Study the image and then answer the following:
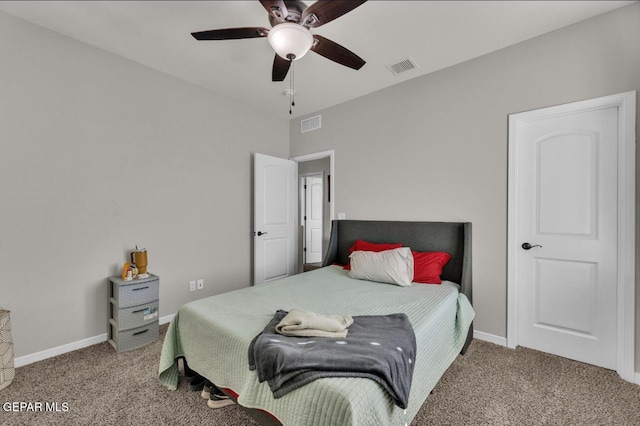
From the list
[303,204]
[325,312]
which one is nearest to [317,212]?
[303,204]

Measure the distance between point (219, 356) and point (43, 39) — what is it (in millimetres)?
2924

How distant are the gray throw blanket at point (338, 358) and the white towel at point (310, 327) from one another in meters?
0.03

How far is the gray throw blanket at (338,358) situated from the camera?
113cm

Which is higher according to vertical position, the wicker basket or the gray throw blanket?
the gray throw blanket

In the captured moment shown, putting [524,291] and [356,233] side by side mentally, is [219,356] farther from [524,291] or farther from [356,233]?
[524,291]

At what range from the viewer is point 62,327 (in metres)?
2.43

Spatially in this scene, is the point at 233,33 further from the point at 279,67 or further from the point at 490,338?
the point at 490,338

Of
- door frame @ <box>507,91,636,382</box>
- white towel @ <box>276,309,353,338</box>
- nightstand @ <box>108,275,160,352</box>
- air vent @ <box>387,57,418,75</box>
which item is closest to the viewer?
white towel @ <box>276,309,353,338</box>

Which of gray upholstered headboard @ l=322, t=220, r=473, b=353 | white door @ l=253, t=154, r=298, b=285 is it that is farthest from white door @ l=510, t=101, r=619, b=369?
white door @ l=253, t=154, r=298, b=285

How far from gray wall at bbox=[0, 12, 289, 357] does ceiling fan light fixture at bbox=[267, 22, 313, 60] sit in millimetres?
1919

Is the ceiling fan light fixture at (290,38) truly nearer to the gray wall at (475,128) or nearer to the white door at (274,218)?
the gray wall at (475,128)

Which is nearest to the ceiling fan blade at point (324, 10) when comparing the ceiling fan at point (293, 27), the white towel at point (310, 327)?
the ceiling fan at point (293, 27)

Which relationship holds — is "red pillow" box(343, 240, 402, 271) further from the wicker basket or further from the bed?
the wicker basket

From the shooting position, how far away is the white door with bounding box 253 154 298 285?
3857 millimetres
